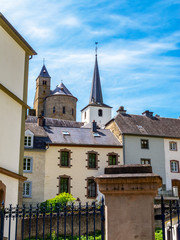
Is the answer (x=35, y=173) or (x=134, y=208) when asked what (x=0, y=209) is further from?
(x=35, y=173)

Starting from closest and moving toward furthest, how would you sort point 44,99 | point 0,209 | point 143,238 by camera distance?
1. point 143,238
2. point 0,209
3. point 44,99

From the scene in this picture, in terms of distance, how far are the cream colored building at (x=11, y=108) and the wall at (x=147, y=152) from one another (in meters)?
20.8

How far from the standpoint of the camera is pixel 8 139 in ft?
50.1

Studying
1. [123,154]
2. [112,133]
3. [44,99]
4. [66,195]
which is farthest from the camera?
[44,99]

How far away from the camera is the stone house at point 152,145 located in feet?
120

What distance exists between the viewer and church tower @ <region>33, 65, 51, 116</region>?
76.5 m

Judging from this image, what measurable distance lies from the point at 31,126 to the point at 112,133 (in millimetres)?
8491

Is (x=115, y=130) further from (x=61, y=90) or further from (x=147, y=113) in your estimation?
(x=61, y=90)

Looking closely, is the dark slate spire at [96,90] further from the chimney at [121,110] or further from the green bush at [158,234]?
the green bush at [158,234]

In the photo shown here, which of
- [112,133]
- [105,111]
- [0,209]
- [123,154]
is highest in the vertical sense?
[105,111]

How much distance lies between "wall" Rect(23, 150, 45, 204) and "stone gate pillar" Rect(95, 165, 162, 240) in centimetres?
2678

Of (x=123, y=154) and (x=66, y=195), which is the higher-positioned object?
(x=123, y=154)

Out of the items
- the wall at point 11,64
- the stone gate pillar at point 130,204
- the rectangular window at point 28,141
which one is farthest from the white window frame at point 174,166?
the stone gate pillar at point 130,204

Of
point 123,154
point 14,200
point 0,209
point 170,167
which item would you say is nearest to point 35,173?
point 123,154
